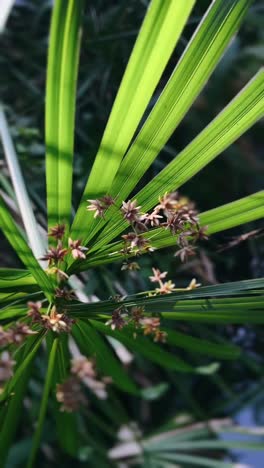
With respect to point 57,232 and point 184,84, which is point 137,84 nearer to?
point 184,84

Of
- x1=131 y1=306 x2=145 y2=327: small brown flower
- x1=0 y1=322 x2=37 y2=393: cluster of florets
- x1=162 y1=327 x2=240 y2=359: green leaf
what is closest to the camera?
x1=0 y1=322 x2=37 y2=393: cluster of florets

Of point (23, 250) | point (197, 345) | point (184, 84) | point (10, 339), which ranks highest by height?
point (184, 84)

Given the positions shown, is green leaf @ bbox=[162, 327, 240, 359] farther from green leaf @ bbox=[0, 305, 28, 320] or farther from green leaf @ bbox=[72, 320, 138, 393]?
green leaf @ bbox=[0, 305, 28, 320]

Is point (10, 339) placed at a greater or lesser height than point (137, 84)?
lesser

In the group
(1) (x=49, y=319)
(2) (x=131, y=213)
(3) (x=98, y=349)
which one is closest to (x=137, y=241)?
(2) (x=131, y=213)

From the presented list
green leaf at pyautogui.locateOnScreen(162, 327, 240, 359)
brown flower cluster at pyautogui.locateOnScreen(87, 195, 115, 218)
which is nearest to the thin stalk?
brown flower cluster at pyautogui.locateOnScreen(87, 195, 115, 218)

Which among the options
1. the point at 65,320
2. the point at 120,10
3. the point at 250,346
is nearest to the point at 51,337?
the point at 65,320
